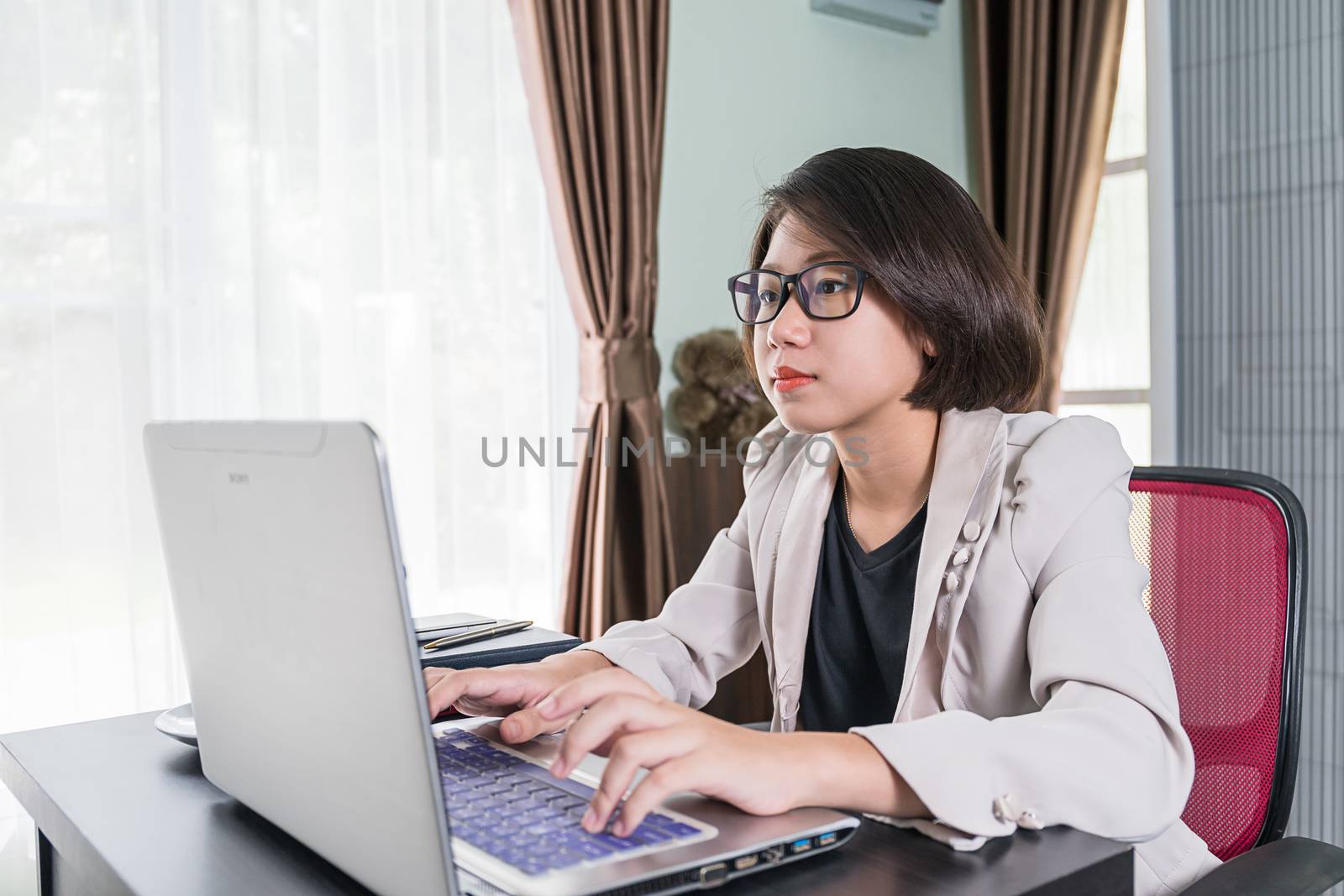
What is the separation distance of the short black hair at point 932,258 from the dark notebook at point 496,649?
495 mm

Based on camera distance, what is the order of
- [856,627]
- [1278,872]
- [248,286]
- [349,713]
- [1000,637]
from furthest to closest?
[248,286] → [856,627] → [1000,637] → [1278,872] → [349,713]

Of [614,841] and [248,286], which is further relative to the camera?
[248,286]

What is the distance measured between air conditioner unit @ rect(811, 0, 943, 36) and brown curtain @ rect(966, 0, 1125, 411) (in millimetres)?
142

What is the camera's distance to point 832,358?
1.07m

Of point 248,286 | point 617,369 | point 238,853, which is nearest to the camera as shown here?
point 238,853

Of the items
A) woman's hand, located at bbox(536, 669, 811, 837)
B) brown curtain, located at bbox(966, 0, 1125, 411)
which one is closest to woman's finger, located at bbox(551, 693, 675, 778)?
woman's hand, located at bbox(536, 669, 811, 837)

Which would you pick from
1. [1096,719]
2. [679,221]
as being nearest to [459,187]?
[679,221]

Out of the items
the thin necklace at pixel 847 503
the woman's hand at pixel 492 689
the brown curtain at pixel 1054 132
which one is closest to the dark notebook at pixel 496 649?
the woman's hand at pixel 492 689

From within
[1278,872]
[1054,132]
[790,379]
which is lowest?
[1278,872]

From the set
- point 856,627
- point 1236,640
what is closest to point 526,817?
point 856,627

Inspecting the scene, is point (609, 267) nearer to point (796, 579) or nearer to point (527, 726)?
point (796, 579)

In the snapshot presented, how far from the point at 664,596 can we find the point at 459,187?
99 centimetres

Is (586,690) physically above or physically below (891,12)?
below

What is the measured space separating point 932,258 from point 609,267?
4.72 feet
